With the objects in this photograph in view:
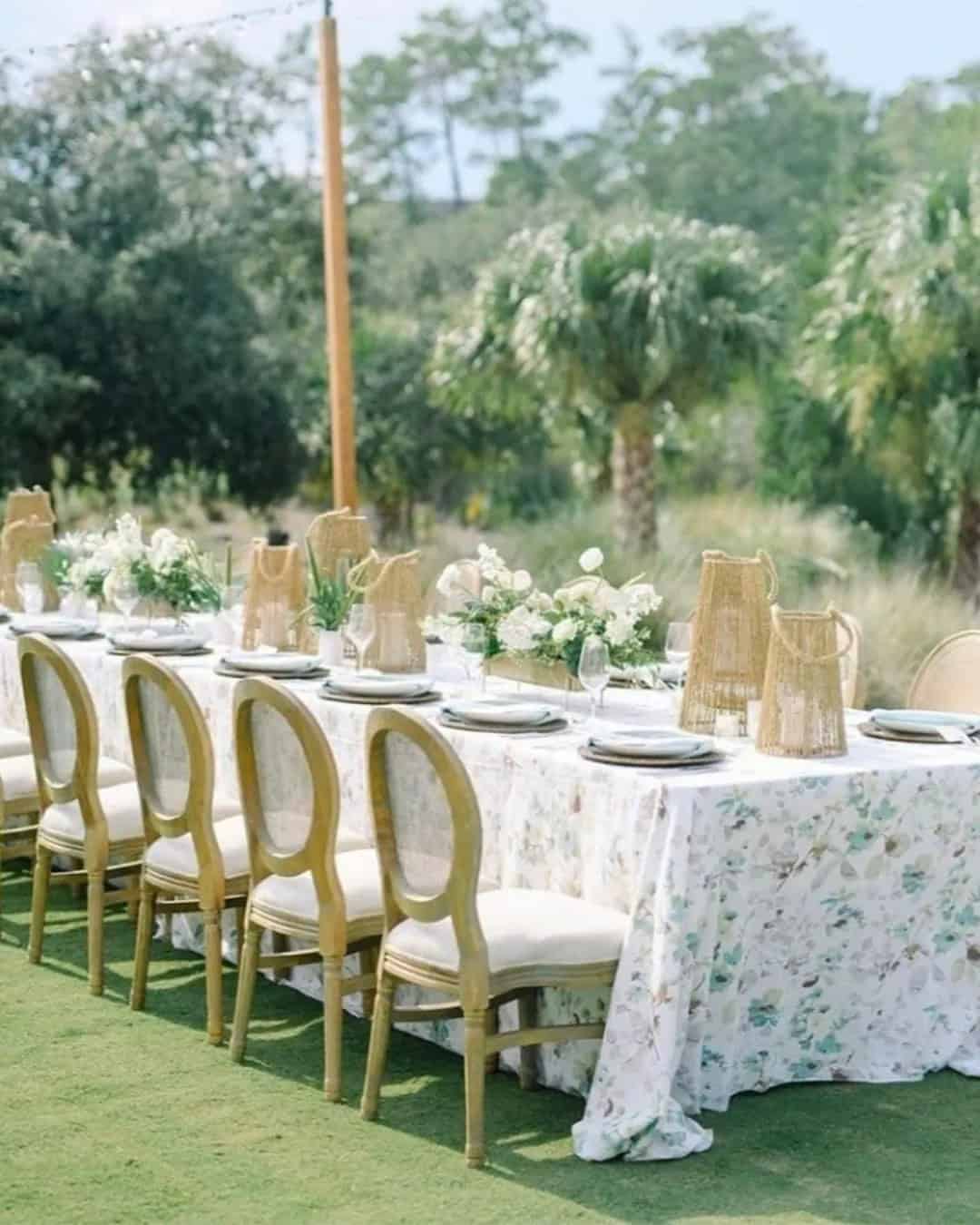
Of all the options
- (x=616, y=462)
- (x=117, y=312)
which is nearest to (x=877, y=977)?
(x=616, y=462)

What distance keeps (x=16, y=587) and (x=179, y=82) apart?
16207 millimetres

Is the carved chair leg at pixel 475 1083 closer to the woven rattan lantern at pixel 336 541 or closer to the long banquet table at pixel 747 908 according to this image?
the long banquet table at pixel 747 908

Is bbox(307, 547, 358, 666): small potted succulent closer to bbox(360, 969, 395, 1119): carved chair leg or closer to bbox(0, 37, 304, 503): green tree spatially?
bbox(360, 969, 395, 1119): carved chair leg

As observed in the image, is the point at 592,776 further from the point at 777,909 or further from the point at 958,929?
the point at 958,929

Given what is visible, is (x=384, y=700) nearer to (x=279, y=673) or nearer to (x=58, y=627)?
(x=279, y=673)

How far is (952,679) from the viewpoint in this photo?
573 cm

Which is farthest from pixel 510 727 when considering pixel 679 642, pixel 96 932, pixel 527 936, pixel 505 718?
pixel 96 932

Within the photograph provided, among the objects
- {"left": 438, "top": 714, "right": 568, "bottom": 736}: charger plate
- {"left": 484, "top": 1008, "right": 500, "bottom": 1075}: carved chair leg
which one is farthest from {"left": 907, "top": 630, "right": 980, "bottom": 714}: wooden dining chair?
{"left": 484, "top": 1008, "right": 500, "bottom": 1075}: carved chair leg

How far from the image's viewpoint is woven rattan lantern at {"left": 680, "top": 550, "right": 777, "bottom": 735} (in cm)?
502

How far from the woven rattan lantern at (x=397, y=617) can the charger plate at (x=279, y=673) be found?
150 mm

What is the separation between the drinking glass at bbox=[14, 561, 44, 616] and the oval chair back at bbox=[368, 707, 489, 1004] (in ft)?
11.8

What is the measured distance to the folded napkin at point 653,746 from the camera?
4.52 meters

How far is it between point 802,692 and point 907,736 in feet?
1.29

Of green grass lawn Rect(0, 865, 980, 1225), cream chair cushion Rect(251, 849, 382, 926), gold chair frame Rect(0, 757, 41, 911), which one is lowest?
green grass lawn Rect(0, 865, 980, 1225)
